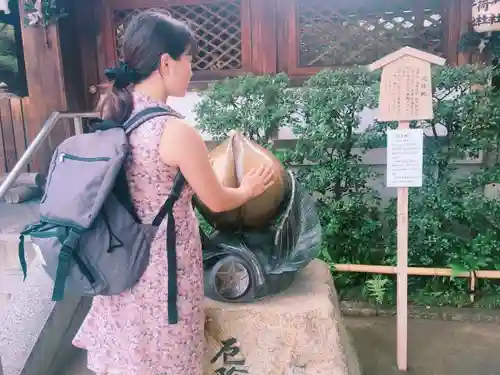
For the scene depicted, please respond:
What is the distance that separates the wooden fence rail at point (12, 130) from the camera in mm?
5488

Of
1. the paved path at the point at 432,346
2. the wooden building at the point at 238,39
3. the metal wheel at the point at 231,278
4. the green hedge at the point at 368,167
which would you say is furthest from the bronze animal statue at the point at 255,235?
the wooden building at the point at 238,39

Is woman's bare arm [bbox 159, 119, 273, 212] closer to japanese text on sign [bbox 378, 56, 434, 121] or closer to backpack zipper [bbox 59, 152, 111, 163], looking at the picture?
backpack zipper [bbox 59, 152, 111, 163]

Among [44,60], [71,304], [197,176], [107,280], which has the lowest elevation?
[71,304]

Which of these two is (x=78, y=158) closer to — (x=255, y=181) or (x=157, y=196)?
(x=157, y=196)

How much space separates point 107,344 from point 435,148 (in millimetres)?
3123

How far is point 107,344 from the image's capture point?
189 centimetres

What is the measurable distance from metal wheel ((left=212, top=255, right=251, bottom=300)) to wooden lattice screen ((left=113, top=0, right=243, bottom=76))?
10.1 feet

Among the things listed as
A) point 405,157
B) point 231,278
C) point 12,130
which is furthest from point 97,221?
point 12,130

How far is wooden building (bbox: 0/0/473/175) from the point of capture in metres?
4.71

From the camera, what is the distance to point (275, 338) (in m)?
2.38

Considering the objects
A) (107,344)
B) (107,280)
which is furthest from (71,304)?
(107,280)

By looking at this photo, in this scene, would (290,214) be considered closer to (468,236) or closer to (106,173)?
(106,173)

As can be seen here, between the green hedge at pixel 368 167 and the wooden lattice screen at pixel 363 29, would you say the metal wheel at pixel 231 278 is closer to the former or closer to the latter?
the green hedge at pixel 368 167

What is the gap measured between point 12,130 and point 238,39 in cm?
273
